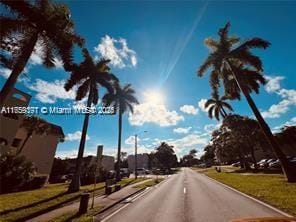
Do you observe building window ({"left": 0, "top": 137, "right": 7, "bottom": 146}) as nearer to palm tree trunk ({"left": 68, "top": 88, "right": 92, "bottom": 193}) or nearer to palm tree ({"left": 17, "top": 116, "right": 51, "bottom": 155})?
palm tree trunk ({"left": 68, "top": 88, "right": 92, "bottom": 193})

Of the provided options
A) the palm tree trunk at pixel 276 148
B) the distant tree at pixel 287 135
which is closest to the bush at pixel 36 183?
the palm tree trunk at pixel 276 148

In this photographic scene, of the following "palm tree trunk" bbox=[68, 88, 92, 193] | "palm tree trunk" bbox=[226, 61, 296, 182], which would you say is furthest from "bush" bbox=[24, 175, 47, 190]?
"palm tree trunk" bbox=[226, 61, 296, 182]

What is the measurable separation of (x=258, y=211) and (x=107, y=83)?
20282 millimetres

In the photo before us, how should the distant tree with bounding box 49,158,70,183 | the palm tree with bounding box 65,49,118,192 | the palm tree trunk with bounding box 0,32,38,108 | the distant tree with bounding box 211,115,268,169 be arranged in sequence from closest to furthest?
the palm tree trunk with bounding box 0,32,38,108 < the palm tree with bounding box 65,49,118,192 < the distant tree with bounding box 211,115,268,169 < the distant tree with bounding box 49,158,70,183

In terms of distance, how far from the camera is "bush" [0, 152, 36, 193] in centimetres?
2316

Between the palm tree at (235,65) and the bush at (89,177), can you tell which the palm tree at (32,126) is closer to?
the bush at (89,177)

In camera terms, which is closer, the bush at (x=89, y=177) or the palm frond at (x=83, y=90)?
the palm frond at (x=83, y=90)

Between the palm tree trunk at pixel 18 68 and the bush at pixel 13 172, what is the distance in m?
14.2

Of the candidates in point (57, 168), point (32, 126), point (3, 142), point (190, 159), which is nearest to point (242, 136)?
point (32, 126)

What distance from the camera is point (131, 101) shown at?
38.3 m

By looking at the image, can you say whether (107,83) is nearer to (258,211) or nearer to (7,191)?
(7,191)

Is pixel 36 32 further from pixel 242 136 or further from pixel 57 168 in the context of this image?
pixel 57 168

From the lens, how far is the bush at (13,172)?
23156mm

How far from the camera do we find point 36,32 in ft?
44.7
